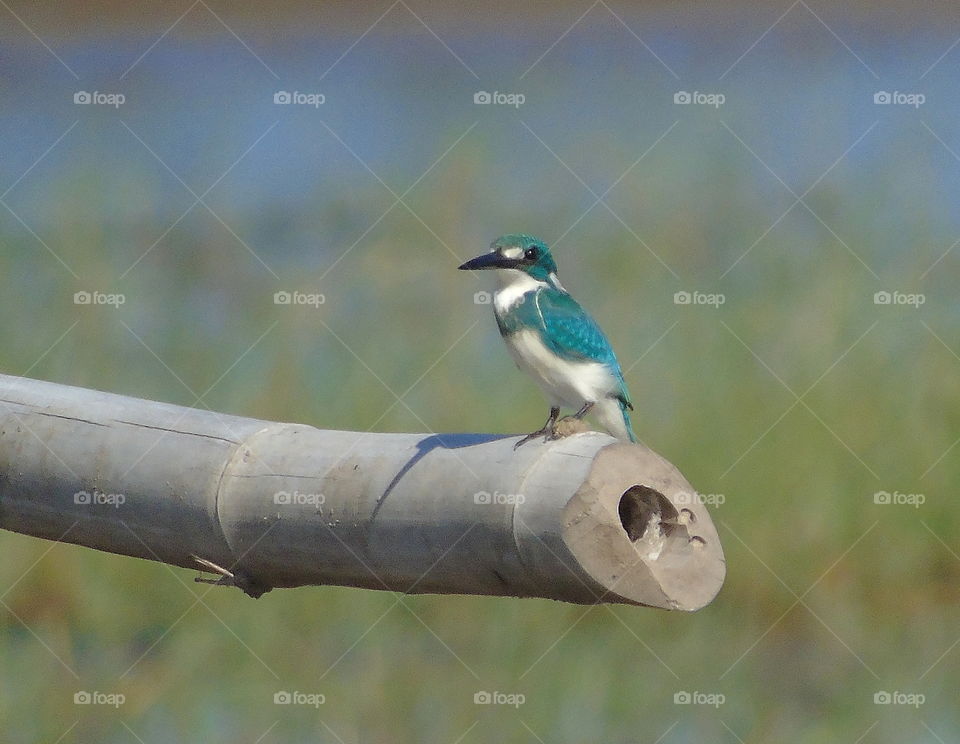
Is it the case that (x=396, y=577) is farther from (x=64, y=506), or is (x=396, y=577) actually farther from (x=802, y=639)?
(x=802, y=639)

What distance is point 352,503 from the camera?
1672 mm

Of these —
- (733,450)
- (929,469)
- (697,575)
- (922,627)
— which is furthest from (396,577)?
(922,627)

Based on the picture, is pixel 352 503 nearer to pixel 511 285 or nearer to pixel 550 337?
pixel 550 337

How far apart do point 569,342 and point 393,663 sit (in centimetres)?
194

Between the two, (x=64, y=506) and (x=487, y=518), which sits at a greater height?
(x=487, y=518)

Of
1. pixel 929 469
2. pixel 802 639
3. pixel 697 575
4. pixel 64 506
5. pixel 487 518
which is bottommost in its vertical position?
pixel 802 639

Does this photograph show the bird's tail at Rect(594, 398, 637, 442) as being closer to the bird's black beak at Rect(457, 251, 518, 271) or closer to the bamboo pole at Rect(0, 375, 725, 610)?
the bird's black beak at Rect(457, 251, 518, 271)

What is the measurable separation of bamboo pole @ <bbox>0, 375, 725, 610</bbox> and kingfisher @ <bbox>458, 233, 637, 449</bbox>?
68 cm

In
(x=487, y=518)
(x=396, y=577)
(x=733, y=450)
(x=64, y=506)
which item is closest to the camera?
(x=487, y=518)

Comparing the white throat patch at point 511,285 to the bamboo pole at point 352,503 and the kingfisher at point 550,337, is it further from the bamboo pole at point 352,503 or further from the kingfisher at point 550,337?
the bamboo pole at point 352,503

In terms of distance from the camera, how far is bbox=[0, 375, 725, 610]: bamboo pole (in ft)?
4.99

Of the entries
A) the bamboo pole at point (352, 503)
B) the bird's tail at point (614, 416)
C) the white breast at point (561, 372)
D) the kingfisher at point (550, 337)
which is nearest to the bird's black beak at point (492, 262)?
the kingfisher at point (550, 337)

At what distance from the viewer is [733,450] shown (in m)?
3.78

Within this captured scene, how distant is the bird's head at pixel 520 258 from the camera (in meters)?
2.40
